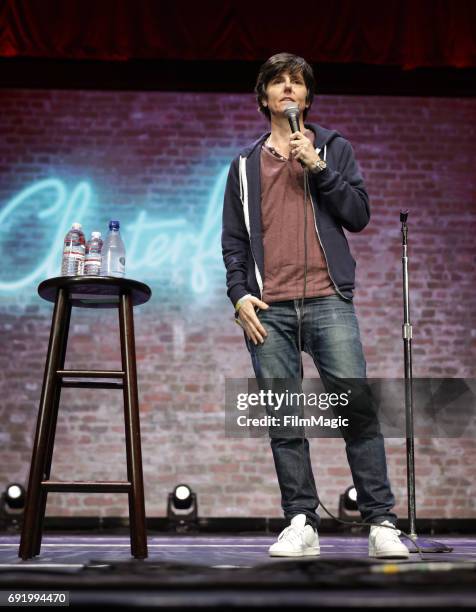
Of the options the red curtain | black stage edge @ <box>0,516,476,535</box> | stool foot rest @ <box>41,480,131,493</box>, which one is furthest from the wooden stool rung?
the red curtain

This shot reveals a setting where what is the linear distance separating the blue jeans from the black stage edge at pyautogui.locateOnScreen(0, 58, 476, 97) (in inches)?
110

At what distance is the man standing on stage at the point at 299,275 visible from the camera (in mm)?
2053

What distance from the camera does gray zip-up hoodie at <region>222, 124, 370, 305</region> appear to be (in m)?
2.16

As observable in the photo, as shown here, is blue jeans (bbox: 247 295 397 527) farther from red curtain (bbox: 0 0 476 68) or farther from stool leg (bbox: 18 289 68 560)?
red curtain (bbox: 0 0 476 68)

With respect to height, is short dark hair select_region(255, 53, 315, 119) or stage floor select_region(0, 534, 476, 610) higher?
short dark hair select_region(255, 53, 315, 119)

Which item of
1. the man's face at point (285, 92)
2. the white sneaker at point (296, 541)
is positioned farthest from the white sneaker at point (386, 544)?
the man's face at point (285, 92)

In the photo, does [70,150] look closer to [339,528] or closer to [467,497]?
[339,528]

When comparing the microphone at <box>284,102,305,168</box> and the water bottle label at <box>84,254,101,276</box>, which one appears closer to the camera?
the microphone at <box>284,102,305,168</box>

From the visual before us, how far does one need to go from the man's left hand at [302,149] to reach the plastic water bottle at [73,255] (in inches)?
28.4

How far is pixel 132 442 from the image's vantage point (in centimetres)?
209

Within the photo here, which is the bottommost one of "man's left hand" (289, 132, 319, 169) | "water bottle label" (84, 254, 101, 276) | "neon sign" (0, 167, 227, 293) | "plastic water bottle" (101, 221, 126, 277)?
"water bottle label" (84, 254, 101, 276)

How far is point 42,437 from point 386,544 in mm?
973

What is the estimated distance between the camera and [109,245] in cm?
248

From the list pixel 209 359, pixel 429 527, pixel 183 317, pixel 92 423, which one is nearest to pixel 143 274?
pixel 183 317
